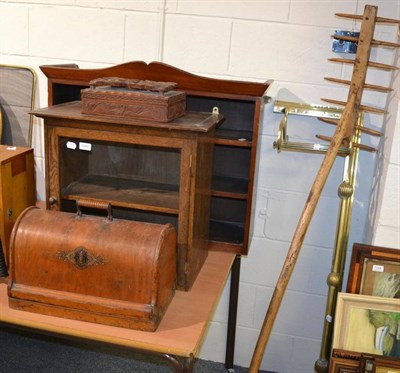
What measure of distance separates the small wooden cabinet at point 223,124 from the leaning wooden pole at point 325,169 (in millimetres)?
295

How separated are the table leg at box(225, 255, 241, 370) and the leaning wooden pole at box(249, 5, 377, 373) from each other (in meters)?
0.44

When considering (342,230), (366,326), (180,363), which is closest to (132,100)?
(180,363)

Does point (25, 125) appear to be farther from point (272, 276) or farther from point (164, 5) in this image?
point (272, 276)

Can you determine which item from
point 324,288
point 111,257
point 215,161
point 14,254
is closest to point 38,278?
point 14,254

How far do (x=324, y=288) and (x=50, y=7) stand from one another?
5.49 ft

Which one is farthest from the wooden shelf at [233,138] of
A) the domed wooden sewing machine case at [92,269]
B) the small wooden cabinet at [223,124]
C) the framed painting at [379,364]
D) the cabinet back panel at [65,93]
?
the framed painting at [379,364]

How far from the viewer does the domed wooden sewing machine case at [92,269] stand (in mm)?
1504

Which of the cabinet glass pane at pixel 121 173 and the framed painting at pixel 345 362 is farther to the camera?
the cabinet glass pane at pixel 121 173

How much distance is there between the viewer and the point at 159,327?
1.54 m

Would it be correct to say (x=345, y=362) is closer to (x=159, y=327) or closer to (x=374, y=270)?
(x=374, y=270)

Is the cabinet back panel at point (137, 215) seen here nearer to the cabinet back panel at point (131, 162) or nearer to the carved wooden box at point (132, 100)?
the cabinet back panel at point (131, 162)

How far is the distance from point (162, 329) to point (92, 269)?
265 mm

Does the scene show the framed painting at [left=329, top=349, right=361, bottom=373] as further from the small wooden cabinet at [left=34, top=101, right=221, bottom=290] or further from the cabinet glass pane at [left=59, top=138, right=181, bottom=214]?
the cabinet glass pane at [left=59, top=138, right=181, bottom=214]

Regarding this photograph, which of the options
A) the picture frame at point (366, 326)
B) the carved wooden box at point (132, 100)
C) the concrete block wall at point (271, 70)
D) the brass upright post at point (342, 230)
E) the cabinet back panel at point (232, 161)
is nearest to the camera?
the carved wooden box at point (132, 100)
